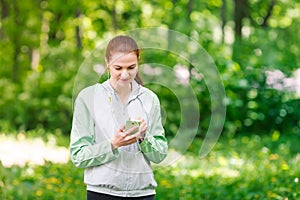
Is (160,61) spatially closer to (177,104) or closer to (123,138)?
(177,104)

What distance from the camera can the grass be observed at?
19.2 feet

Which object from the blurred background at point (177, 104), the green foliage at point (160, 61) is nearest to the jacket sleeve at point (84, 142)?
the blurred background at point (177, 104)

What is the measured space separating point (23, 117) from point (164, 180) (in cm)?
601

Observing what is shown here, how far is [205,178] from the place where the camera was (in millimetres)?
6582

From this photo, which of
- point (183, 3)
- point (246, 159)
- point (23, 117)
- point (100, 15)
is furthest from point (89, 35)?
point (246, 159)

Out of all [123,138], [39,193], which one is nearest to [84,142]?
[123,138]

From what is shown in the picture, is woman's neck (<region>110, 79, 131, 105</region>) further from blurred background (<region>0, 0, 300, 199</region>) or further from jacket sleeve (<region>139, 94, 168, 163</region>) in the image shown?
blurred background (<region>0, 0, 300, 199</region>)

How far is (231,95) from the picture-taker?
1059 centimetres

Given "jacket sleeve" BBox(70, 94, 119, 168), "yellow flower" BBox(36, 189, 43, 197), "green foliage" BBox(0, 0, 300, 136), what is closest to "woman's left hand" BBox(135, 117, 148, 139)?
"jacket sleeve" BBox(70, 94, 119, 168)

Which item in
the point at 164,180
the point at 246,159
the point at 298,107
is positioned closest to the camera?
the point at 164,180

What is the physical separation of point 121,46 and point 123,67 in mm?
130

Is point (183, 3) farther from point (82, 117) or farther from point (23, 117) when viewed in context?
point (82, 117)

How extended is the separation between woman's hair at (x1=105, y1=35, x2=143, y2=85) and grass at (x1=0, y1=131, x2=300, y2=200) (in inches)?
108

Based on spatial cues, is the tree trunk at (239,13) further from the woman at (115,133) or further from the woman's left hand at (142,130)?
the woman's left hand at (142,130)
